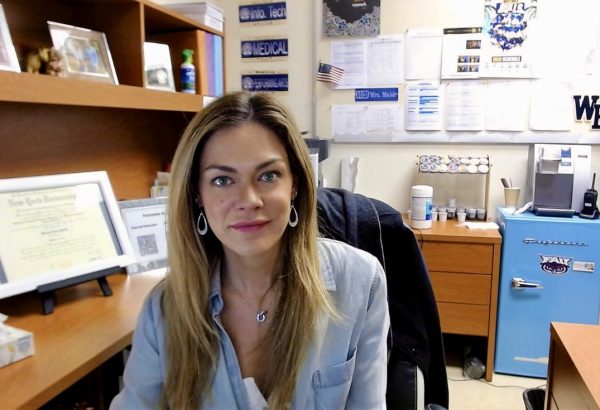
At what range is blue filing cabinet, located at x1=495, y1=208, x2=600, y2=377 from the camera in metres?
2.32

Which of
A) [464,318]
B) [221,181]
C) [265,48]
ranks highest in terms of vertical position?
[265,48]

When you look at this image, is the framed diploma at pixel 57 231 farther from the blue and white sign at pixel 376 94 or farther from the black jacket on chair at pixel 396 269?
the blue and white sign at pixel 376 94

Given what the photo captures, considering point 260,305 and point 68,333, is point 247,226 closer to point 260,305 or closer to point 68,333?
point 260,305

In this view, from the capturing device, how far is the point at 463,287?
244 centimetres

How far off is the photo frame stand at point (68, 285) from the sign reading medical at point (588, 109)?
2460 mm

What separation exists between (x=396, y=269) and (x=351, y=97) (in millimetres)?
1812

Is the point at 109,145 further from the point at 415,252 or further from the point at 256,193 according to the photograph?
the point at 415,252

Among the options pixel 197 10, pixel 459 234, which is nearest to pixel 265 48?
pixel 197 10

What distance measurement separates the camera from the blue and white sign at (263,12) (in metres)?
2.84

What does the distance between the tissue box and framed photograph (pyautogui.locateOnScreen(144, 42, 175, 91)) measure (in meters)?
1.04

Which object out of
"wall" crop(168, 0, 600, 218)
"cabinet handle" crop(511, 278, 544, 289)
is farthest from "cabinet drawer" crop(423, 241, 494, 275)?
"wall" crop(168, 0, 600, 218)

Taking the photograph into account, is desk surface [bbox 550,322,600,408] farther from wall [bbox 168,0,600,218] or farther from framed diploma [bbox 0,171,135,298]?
wall [bbox 168,0,600,218]

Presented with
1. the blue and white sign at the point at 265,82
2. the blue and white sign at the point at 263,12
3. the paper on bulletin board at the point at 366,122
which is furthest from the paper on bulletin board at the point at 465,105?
the blue and white sign at the point at 263,12

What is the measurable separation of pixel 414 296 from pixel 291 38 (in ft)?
6.92
